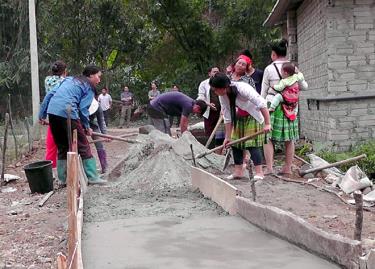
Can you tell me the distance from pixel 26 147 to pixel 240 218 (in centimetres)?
848

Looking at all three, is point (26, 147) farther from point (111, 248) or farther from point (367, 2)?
point (111, 248)

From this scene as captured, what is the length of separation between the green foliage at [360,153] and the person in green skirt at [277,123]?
→ 2145mm

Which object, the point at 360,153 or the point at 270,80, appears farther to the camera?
the point at 360,153

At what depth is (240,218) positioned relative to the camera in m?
5.57

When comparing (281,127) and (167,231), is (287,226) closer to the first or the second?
(167,231)

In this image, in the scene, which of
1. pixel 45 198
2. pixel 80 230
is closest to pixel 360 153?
A: pixel 45 198

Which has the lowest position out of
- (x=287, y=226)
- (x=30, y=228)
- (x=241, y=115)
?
(x=30, y=228)

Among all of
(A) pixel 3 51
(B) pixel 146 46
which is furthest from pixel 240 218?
(B) pixel 146 46

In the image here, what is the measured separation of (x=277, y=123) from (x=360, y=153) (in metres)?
2.90

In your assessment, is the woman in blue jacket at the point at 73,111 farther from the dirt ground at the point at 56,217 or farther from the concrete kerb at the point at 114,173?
the concrete kerb at the point at 114,173

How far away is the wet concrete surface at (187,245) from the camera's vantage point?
4.29m

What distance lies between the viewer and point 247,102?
6.91 meters

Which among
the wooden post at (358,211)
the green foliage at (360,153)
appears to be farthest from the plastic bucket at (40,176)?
the wooden post at (358,211)

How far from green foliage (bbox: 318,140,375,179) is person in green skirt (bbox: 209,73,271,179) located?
105 inches
